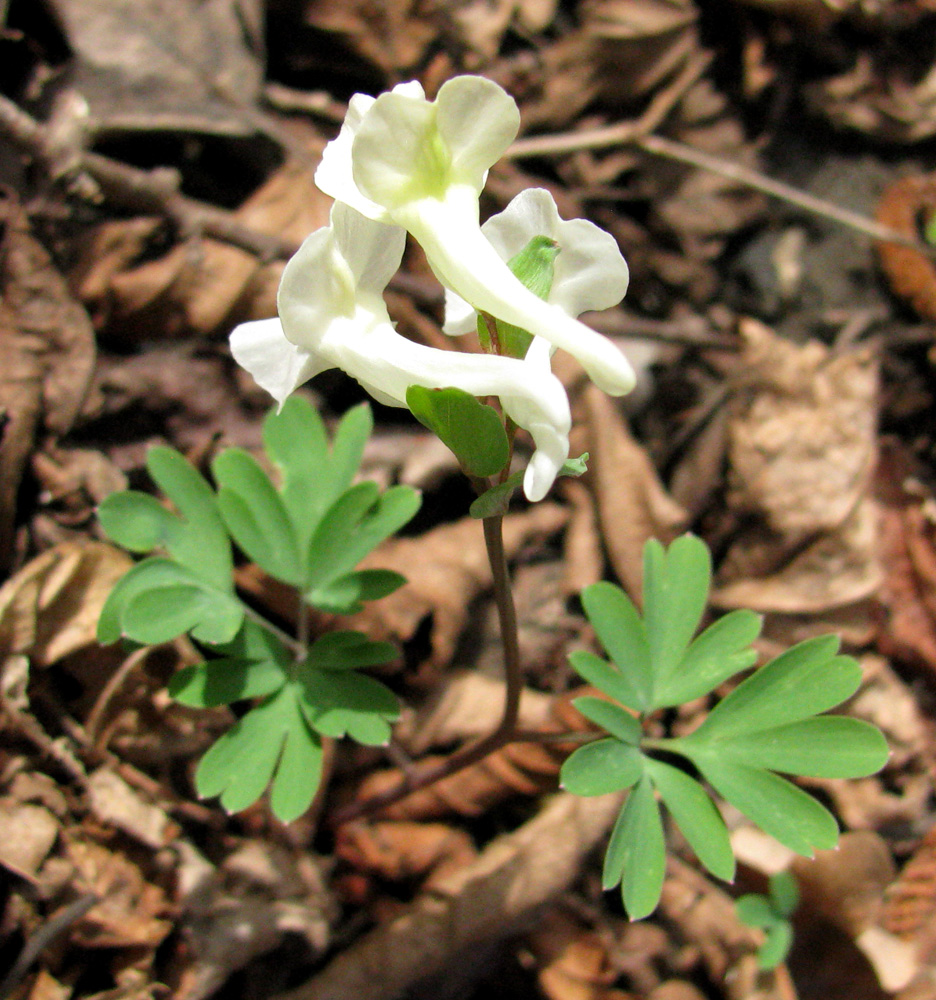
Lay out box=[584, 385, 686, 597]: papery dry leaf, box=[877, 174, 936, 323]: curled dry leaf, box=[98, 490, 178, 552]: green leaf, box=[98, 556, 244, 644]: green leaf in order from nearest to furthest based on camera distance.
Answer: box=[98, 556, 244, 644]: green leaf → box=[98, 490, 178, 552]: green leaf → box=[584, 385, 686, 597]: papery dry leaf → box=[877, 174, 936, 323]: curled dry leaf

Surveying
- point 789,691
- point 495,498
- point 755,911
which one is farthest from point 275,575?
point 755,911

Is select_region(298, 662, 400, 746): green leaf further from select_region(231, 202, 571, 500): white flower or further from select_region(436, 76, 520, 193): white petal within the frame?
select_region(436, 76, 520, 193): white petal

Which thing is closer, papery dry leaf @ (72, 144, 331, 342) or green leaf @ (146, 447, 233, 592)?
green leaf @ (146, 447, 233, 592)

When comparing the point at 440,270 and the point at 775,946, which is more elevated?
the point at 440,270

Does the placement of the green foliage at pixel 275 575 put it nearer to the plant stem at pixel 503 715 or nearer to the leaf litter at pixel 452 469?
the plant stem at pixel 503 715

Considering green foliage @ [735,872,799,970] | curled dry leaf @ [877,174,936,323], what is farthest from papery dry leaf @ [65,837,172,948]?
curled dry leaf @ [877,174,936,323]

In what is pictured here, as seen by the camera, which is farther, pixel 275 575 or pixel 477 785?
pixel 477 785

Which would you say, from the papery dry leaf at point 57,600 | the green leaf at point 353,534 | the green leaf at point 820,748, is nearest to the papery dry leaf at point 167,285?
the papery dry leaf at point 57,600

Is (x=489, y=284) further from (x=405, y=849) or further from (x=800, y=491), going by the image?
(x=800, y=491)

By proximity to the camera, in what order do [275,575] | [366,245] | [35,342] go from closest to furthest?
[366,245] < [275,575] < [35,342]
